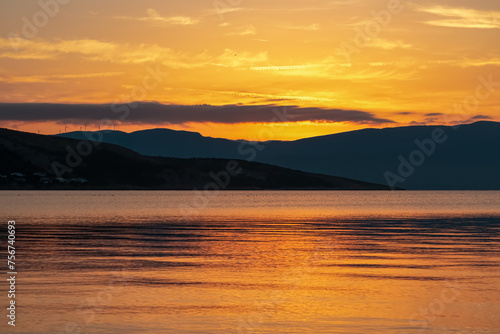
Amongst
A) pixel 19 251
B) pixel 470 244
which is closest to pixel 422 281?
pixel 470 244

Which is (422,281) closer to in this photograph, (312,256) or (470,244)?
(312,256)

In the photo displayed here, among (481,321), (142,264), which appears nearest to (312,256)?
(142,264)

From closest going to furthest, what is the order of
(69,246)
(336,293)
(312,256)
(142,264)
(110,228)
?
(336,293)
(142,264)
(312,256)
(69,246)
(110,228)

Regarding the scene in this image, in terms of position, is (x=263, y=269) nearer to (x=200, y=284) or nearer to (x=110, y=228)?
(x=200, y=284)

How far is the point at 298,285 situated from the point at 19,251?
2086 cm

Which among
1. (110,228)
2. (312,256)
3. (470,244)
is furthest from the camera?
(110,228)

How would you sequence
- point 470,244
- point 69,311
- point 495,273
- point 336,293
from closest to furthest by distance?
1. point 69,311
2. point 336,293
3. point 495,273
4. point 470,244

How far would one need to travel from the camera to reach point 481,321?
27.5 metres

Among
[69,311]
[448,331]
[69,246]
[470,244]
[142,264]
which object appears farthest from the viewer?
[470,244]

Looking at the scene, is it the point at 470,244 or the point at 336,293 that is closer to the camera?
the point at 336,293

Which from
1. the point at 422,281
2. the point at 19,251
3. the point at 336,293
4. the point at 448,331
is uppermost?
the point at 19,251

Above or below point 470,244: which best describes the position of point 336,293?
below

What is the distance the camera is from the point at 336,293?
109 ft

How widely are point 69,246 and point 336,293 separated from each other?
25572mm
